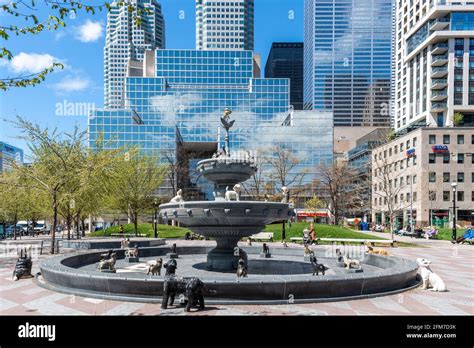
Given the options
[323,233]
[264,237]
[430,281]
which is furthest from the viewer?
[323,233]

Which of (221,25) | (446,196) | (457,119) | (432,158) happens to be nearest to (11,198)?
(432,158)

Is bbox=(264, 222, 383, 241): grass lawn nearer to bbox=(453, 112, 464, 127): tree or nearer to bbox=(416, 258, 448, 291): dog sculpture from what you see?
bbox=(416, 258, 448, 291): dog sculpture

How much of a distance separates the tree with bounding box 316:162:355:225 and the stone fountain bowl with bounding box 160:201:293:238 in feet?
142

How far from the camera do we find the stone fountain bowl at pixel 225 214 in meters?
10.1

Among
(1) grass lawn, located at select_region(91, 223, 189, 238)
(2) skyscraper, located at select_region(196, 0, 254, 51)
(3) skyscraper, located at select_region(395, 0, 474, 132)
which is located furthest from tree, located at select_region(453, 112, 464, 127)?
(2) skyscraper, located at select_region(196, 0, 254, 51)

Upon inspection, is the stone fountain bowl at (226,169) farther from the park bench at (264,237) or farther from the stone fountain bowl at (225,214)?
Answer: the park bench at (264,237)

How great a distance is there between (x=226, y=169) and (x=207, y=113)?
73061 millimetres

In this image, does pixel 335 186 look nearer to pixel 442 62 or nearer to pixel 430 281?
pixel 442 62

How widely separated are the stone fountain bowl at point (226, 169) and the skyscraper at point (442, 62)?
6174cm

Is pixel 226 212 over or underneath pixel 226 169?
underneath

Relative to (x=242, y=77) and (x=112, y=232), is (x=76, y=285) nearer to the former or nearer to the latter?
(x=112, y=232)

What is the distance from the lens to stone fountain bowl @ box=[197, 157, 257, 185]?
481 inches

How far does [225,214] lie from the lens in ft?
33.1

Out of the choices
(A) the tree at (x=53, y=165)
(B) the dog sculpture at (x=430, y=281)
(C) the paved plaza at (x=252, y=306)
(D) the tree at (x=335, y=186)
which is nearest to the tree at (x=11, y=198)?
(A) the tree at (x=53, y=165)
